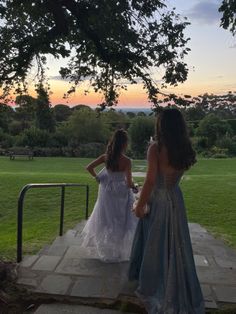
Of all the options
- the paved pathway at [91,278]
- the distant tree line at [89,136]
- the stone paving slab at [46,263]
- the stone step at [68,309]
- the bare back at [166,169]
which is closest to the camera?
the stone step at [68,309]

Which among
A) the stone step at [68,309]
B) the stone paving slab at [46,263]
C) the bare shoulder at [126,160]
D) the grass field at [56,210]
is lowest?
the grass field at [56,210]

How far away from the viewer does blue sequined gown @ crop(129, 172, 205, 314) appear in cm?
332

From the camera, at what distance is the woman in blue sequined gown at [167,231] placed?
331 cm

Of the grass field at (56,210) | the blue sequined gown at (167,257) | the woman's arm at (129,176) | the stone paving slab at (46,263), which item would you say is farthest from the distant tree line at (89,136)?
the blue sequined gown at (167,257)

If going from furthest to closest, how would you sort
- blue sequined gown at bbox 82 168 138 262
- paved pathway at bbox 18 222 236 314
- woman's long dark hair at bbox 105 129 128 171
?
1. woman's long dark hair at bbox 105 129 128 171
2. blue sequined gown at bbox 82 168 138 262
3. paved pathway at bbox 18 222 236 314

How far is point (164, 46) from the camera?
468 cm

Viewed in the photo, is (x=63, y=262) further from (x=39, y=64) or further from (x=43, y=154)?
(x=43, y=154)

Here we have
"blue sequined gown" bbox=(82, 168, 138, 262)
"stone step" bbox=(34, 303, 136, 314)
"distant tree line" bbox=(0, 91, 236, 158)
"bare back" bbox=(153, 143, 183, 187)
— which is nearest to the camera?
"stone step" bbox=(34, 303, 136, 314)

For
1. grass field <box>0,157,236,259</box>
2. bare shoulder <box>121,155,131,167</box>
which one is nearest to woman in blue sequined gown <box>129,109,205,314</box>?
bare shoulder <box>121,155,131,167</box>

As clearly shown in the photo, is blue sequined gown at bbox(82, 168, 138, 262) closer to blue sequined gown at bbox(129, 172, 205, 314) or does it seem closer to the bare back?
blue sequined gown at bbox(129, 172, 205, 314)

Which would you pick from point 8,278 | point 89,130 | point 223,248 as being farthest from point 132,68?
point 89,130

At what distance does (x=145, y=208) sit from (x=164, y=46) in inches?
79.2

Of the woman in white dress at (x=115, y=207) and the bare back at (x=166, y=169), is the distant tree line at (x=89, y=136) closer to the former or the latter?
the woman in white dress at (x=115, y=207)

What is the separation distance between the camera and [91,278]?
402 cm
